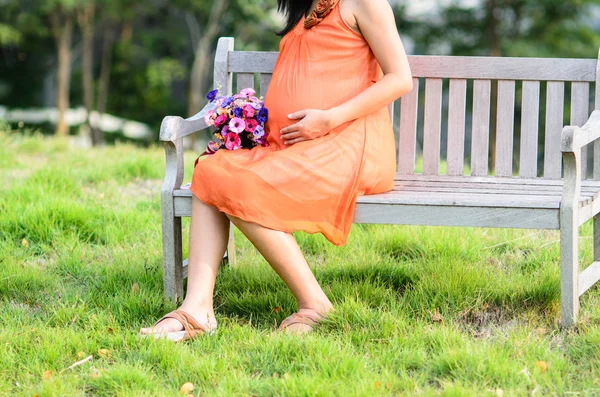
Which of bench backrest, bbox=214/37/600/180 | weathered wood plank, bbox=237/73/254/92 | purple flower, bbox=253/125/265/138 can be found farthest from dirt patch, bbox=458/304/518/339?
weathered wood plank, bbox=237/73/254/92

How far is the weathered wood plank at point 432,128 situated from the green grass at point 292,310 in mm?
414

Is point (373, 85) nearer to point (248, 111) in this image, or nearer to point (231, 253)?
point (248, 111)

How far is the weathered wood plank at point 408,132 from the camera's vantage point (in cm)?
365

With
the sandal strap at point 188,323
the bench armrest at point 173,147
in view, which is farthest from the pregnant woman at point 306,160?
the bench armrest at point 173,147

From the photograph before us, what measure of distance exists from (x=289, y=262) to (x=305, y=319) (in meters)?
0.22

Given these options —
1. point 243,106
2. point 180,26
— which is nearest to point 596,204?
point 243,106

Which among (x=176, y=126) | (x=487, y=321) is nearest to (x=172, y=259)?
(x=176, y=126)

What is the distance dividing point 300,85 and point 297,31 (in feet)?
0.81

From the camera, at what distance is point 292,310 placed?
3.26m

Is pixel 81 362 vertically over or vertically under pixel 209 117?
under

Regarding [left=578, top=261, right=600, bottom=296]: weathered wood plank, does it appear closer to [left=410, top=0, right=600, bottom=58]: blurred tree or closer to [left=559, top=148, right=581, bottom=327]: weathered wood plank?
[left=559, top=148, right=581, bottom=327]: weathered wood plank

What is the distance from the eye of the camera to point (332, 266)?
3719 millimetres

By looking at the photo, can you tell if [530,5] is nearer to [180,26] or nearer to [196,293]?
[180,26]

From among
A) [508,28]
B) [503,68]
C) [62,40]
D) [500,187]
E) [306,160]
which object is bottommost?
[500,187]
